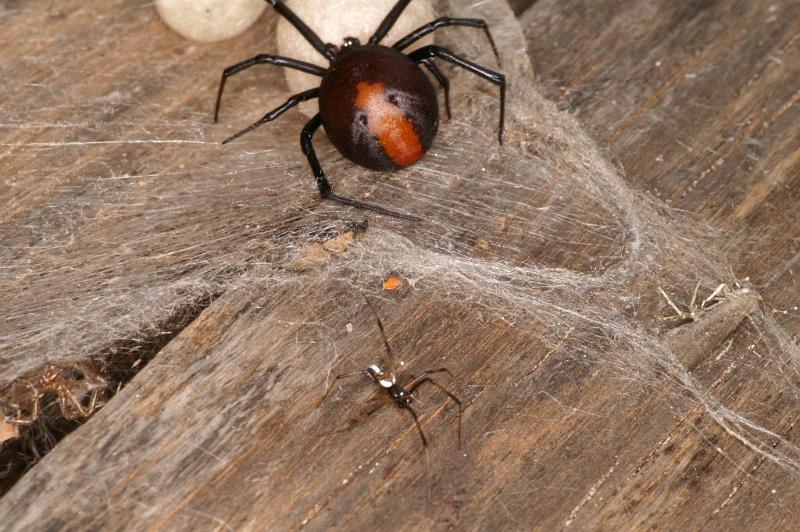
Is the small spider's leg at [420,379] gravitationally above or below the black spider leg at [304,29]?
below

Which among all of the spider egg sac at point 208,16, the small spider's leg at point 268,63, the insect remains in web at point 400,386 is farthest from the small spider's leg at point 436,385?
the spider egg sac at point 208,16

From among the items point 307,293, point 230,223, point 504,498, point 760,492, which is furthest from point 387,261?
point 760,492

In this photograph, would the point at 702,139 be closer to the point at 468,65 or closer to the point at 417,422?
the point at 468,65

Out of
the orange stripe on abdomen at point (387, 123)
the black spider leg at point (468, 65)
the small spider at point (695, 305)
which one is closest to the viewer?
the small spider at point (695, 305)

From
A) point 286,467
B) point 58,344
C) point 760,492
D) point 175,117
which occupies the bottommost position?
point 760,492

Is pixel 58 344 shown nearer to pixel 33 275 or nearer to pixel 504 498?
pixel 33 275

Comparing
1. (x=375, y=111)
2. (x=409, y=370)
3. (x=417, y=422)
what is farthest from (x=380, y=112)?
(x=417, y=422)

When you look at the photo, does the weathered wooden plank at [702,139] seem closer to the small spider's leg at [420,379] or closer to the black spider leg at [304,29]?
the small spider's leg at [420,379]
